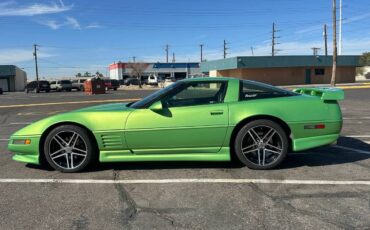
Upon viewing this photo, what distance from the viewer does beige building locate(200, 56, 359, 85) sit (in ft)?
162

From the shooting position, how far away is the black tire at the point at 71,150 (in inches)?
202

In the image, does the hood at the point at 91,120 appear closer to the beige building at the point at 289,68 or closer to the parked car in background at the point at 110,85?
the beige building at the point at 289,68

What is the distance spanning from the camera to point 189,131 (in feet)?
16.6

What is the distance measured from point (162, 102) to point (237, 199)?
5.87 feet

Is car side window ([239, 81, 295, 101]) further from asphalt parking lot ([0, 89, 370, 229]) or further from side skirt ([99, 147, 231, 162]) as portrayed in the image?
asphalt parking lot ([0, 89, 370, 229])

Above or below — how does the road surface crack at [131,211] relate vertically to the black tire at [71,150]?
below

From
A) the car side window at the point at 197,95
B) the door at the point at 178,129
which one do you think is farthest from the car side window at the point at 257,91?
the door at the point at 178,129

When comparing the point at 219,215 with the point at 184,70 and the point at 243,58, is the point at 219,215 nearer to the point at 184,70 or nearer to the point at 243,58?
the point at 243,58

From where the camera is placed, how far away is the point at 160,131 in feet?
16.6

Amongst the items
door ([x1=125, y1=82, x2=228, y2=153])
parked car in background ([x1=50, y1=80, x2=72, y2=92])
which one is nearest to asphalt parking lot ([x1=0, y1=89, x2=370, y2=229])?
door ([x1=125, y1=82, x2=228, y2=153])

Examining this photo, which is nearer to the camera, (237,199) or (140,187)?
(237,199)

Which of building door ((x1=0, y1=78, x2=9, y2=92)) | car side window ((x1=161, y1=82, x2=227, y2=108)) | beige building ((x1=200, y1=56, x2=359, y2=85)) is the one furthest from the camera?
building door ((x1=0, y1=78, x2=9, y2=92))

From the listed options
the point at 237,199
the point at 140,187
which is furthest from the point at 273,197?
the point at 140,187

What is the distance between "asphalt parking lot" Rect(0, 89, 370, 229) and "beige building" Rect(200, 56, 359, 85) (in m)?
44.4
